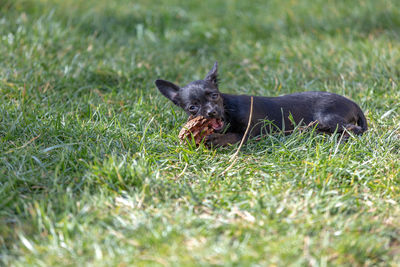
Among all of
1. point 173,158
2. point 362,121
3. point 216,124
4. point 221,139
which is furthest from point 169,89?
point 362,121

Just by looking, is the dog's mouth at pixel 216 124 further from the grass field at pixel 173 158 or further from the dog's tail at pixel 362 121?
the dog's tail at pixel 362 121

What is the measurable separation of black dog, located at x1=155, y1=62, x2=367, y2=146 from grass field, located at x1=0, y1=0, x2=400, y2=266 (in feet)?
0.66

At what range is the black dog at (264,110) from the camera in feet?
13.0

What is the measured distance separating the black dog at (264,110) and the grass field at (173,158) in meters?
0.20

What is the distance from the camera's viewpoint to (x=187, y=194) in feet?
9.80

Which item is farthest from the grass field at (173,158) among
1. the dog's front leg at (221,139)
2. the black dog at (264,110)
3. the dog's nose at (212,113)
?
the dog's nose at (212,113)

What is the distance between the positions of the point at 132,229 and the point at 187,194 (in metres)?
0.54

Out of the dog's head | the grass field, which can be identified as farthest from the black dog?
the grass field

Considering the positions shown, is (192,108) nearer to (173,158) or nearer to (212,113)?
(212,113)

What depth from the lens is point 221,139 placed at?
3748 mm

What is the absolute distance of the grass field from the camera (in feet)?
8.00

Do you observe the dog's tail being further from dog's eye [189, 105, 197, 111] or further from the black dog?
dog's eye [189, 105, 197, 111]

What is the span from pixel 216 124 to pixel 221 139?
0.18m

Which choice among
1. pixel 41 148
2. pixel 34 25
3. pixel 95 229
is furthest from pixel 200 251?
pixel 34 25
